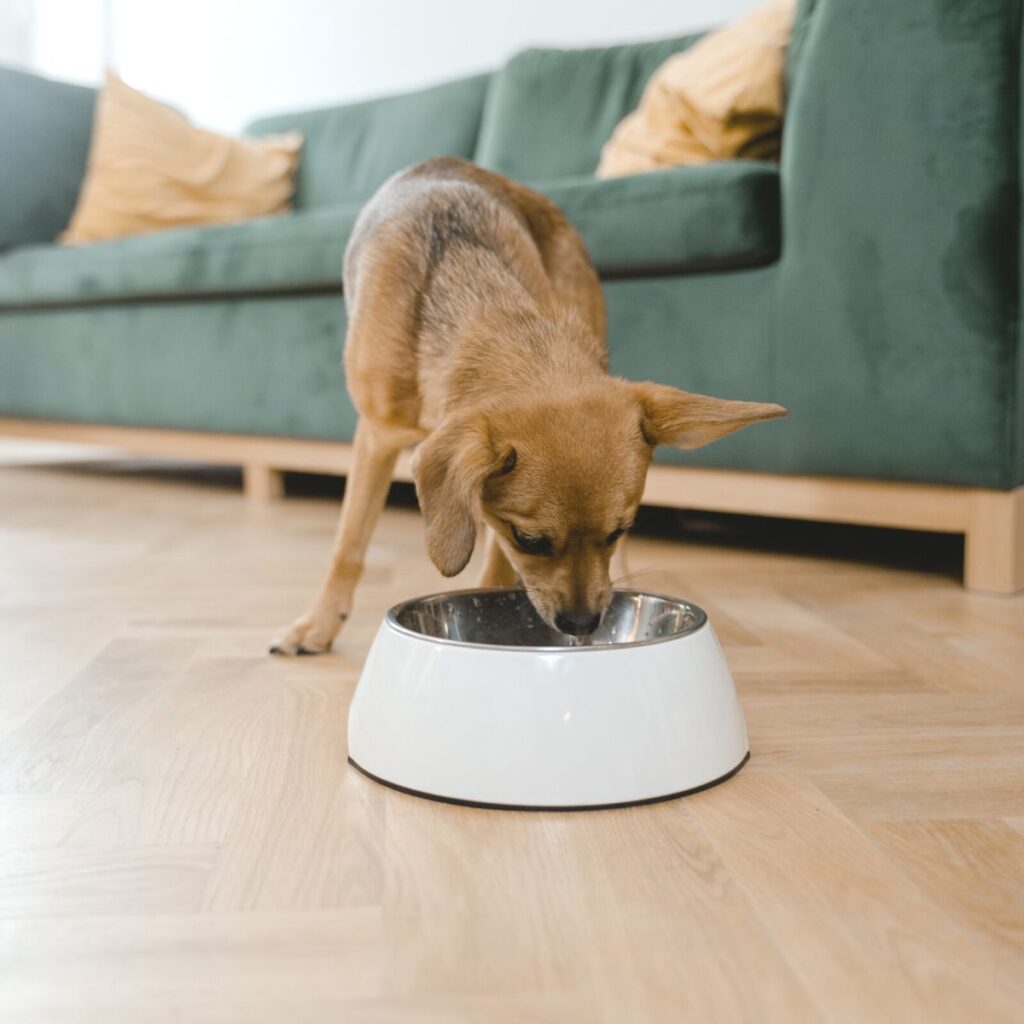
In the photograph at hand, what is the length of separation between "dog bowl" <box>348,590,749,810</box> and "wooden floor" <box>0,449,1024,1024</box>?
0.10 feet

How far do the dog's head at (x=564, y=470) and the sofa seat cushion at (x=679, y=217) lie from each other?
3.04ft

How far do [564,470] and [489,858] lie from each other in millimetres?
529

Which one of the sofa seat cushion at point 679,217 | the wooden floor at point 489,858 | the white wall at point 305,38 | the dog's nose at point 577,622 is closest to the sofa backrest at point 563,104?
the white wall at point 305,38

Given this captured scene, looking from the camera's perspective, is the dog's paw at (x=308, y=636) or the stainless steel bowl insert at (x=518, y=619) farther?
the dog's paw at (x=308, y=636)

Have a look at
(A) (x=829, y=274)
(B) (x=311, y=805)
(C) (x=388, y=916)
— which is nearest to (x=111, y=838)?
(B) (x=311, y=805)

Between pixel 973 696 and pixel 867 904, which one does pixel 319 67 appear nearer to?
pixel 973 696

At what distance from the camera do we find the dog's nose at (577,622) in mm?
1405

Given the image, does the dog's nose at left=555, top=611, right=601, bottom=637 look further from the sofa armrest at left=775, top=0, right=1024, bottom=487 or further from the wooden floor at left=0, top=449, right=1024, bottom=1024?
the sofa armrest at left=775, top=0, right=1024, bottom=487

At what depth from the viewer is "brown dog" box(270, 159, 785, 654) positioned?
1.38 metres

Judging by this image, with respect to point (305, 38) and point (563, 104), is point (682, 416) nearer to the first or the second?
point (563, 104)

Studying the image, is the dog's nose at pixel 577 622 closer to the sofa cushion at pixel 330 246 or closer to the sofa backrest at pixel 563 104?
the sofa cushion at pixel 330 246

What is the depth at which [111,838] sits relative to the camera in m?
1.04

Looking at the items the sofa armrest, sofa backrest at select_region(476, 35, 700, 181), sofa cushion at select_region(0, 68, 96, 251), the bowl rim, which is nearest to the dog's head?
the bowl rim

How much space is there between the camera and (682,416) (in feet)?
4.75
